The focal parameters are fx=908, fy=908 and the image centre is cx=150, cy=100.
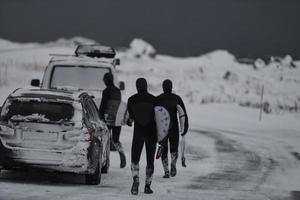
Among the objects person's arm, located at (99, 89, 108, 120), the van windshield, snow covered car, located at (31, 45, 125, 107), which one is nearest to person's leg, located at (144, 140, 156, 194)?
person's arm, located at (99, 89, 108, 120)

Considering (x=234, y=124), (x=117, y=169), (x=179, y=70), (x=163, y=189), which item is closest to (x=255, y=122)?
(x=234, y=124)

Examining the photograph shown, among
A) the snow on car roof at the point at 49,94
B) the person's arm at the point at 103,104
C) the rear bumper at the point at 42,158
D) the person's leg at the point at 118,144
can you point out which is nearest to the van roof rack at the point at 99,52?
the person's arm at the point at 103,104

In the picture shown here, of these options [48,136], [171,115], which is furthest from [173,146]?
[48,136]

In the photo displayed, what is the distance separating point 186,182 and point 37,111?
3084 mm

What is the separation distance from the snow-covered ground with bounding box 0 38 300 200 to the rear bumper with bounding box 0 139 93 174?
312mm

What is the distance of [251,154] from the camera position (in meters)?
22.2

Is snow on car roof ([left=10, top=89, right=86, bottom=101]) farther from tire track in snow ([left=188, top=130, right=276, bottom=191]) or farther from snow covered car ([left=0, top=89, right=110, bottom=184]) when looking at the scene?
tire track in snow ([left=188, top=130, right=276, bottom=191])

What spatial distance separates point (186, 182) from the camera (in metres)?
15.8

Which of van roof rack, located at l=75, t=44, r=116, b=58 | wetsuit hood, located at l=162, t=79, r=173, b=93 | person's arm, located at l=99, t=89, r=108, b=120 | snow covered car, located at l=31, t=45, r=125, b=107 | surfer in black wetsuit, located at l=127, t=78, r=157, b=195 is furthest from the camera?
van roof rack, located at l=75, t=44, r=116, b=58

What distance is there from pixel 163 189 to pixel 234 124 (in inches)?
755

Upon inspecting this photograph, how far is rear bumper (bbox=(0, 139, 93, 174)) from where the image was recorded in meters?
13.9

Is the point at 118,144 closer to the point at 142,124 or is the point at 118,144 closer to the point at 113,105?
the point at 113,105

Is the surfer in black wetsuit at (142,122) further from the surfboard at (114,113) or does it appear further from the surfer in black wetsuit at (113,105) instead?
the surfer in black wetsuit at (113,105)

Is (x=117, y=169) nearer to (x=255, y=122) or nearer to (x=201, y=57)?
(x=255, y=122)
